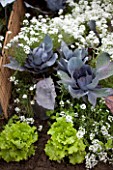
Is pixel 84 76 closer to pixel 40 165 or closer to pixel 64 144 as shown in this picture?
pixel 64 144

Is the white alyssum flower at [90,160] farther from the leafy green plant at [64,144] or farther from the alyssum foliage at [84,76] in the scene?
the alyssum foliage at [84,76]

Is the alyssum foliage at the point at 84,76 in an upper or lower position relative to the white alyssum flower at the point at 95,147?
upper

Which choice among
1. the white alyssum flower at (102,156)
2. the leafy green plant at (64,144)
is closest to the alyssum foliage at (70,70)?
the leafy green plant at (64,144)

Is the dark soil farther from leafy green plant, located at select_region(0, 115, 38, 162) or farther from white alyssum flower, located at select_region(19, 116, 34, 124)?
white alyssum flower, located at select_region(19, 116, 34, 124)

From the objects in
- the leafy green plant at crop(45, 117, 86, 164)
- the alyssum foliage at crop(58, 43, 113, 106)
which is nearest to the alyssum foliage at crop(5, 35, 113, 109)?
the alyssum foliage at crop(58, 43, 113, 106)

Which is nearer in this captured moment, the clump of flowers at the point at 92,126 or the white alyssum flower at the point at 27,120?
the clump of flowers at the point at 92,126

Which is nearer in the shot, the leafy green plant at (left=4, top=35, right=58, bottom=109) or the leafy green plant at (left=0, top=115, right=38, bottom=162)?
the leafy green plant at (left=0, top=115, right=38, bottom=162)

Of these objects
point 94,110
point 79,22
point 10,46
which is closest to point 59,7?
point 79,22
